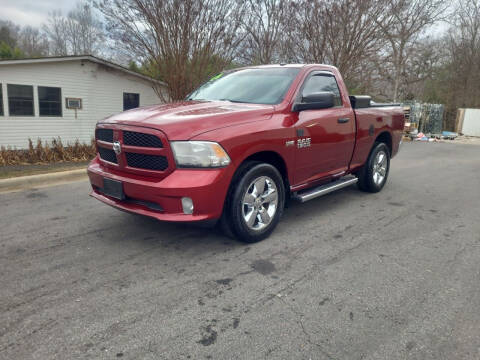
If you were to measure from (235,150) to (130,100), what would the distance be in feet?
51.3

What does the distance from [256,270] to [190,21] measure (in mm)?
10946

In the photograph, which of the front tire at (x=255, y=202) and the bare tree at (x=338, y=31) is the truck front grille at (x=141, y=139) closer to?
the front tire at (x=255, y=202)

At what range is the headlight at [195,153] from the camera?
130 inches

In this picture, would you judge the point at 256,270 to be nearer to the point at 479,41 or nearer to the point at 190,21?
the point at 190,21

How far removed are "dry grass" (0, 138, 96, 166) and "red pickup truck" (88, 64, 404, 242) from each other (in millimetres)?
5606

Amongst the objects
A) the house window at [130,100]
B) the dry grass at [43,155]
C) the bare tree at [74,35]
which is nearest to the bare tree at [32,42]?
the bare tree at [74,35]

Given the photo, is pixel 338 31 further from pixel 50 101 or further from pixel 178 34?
pixel 50 101

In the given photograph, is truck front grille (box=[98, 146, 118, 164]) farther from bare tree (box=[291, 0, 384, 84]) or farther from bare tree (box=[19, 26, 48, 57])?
bare tree (box=[19, 26, 48, 57])

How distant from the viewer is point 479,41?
26.2 m

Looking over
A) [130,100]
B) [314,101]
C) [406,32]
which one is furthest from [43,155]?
[406,32]

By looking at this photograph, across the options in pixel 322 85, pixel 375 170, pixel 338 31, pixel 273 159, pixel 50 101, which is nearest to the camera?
pixel 273 159

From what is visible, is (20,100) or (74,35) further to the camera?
(74,35)

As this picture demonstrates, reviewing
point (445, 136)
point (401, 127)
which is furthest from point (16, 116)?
point (445, 136)

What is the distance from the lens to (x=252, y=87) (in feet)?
15.1
